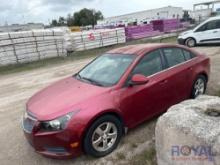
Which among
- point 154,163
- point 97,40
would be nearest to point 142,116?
point 154,163

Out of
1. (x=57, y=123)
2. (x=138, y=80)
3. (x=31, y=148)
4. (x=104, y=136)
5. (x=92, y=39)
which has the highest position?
(x=138, y=80)

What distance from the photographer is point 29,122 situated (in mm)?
3828

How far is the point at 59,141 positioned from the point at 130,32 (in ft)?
75.2

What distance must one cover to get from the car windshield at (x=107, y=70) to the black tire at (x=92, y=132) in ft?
1.99

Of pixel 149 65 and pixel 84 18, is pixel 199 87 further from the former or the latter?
pixel 84 18

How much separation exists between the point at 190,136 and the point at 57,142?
1.72m

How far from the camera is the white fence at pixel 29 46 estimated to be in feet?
49.5

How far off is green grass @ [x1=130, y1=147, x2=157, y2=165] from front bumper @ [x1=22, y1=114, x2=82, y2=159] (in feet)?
2.61

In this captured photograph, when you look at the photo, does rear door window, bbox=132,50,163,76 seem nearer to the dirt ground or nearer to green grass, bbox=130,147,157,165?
the dirt ground

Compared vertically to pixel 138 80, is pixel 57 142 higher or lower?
lower

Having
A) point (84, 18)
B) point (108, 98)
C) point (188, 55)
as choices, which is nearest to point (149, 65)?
point (108, 98)

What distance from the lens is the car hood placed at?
367 centimetres

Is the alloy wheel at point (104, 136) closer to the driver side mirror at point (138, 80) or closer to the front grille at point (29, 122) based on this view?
the driver side mirror at point (138, 80)

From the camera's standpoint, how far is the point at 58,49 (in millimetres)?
17578
